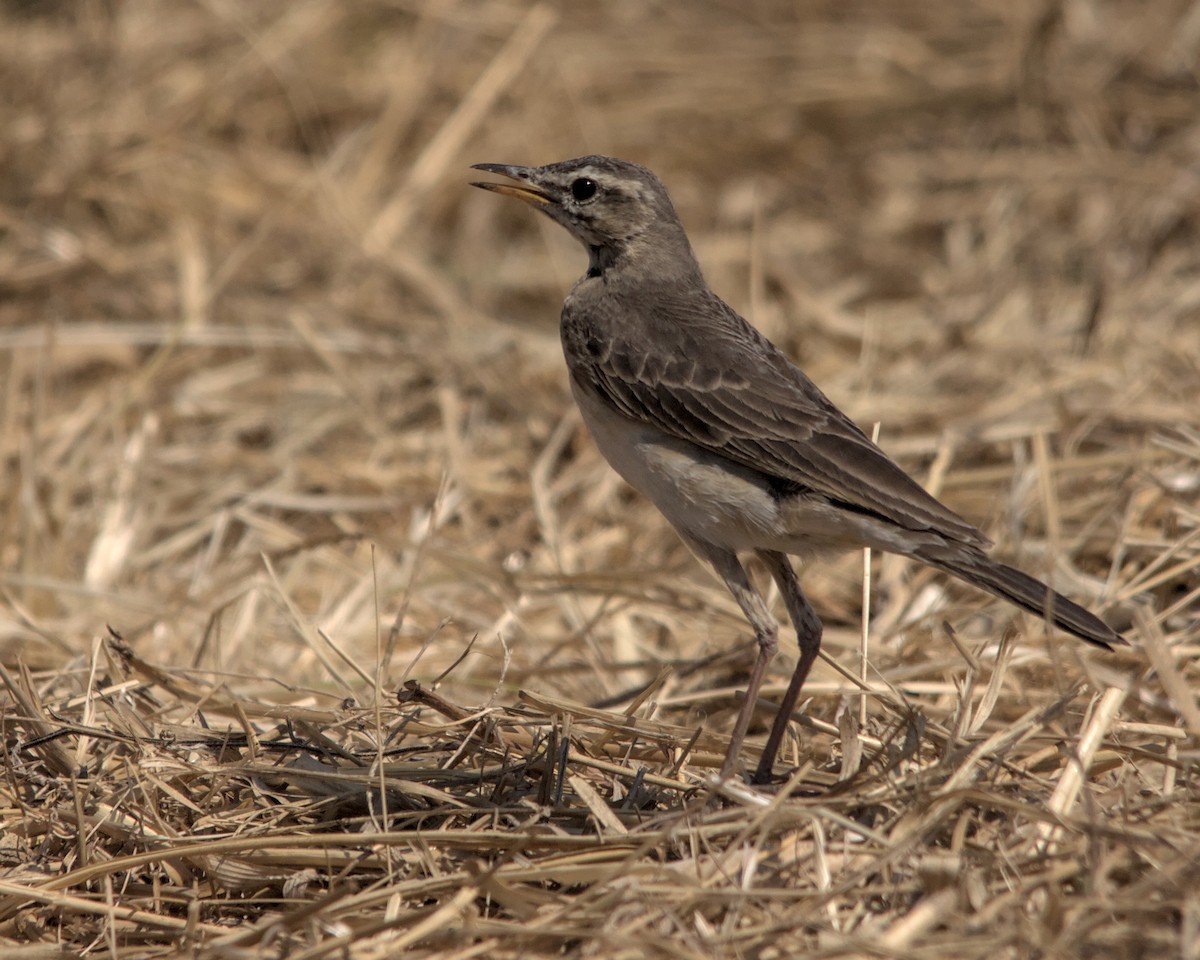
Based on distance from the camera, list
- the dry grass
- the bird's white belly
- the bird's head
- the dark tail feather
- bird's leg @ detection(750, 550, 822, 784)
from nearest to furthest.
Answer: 1. the dry grass
2. the dark tail feather
3. bird's leg @ detection(750, 550, 822, 784)
4. the bird's white belly
5. the bird's head

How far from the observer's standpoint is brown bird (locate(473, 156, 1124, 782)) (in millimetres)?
4922

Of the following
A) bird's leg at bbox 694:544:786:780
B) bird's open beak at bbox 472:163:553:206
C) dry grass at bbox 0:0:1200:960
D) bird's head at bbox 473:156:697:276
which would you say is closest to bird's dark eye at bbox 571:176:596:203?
bird's head at bbox 473:156:697:276

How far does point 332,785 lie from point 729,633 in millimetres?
2649

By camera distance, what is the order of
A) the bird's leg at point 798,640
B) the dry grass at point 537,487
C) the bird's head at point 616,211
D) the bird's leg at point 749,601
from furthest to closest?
the bird's head at point 616,211 < the bird's leg at point 749,601 < the bird's leg at point 798,640 < the dry grass at point 537,487

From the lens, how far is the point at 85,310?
9.45m

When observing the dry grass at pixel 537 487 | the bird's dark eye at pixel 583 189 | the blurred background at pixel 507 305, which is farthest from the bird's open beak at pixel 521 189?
the blurred background at pixel 507 305

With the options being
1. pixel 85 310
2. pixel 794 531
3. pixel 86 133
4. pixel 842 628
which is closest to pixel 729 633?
pixel 842 628

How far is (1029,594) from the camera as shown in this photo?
4.52m

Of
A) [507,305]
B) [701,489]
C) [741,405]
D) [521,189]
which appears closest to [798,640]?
[701,489]

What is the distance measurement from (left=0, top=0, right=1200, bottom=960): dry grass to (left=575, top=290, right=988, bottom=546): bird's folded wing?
0.69 metres

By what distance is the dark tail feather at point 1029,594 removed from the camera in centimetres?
441

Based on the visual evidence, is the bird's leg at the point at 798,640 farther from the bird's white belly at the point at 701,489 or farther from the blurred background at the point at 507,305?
the blurred background at the point at 507,305

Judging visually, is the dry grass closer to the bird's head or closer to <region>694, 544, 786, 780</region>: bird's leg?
<region>694, 544, 786, 780</region>: bird's leg

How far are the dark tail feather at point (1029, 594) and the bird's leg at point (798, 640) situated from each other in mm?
640
